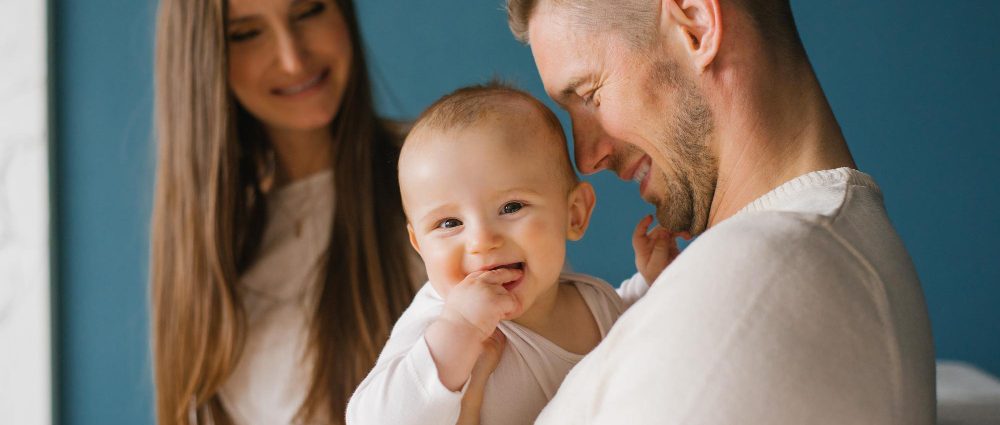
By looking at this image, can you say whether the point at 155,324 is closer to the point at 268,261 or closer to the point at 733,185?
the point at 268,261

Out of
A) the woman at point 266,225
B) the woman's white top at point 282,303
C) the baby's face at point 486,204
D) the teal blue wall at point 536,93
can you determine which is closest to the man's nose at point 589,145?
the baby's face at point 486,204

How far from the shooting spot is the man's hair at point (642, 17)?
1219 millimetres

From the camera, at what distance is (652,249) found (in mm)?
1565

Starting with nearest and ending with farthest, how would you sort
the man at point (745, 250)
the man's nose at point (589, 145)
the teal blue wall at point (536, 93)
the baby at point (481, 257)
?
the man at point (745, 250) < the baby at point (481, 257) < the man's nose at point (589, 145) < the teal blue wall at point (536, 93)

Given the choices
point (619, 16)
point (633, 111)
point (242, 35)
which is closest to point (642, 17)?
point (619, 16)

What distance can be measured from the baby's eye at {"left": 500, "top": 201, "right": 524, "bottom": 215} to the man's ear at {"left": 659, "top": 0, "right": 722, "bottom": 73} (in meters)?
0.30

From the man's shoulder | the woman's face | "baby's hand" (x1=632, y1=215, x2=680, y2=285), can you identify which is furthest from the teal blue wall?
the man's shoulder

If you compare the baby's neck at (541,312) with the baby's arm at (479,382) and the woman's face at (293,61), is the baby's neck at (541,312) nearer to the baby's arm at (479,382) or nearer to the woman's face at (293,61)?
the baby's arm at (479,382)

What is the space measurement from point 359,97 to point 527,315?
0.96m

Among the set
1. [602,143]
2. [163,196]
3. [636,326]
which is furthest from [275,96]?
[636,326]

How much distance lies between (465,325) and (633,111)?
0.40 m

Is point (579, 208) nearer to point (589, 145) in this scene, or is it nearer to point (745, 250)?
point (589, 145)

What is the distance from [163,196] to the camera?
6.95ft

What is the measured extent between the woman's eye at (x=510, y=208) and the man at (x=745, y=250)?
215mm
